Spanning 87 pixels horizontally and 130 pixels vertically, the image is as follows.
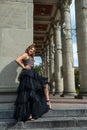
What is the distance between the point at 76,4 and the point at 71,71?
11.9 meters

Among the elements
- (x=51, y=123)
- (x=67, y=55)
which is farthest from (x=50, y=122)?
(x=67, y=55)

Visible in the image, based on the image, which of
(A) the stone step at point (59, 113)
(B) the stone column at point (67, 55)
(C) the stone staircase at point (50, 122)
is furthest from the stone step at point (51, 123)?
(B) the stone column at point (67, 55)

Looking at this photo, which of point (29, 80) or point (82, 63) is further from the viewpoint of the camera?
point (82, 63)

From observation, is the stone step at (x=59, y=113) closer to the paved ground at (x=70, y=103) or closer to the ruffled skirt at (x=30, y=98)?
the ruffled skirt at (x=30, y=98)

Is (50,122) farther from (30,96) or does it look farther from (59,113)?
(30,96)

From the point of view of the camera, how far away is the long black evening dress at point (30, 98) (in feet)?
30.0

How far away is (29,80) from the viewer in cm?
959

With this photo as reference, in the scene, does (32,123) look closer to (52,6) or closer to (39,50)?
(52,6)

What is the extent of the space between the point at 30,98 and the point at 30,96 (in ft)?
0.25

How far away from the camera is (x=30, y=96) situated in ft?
30.4

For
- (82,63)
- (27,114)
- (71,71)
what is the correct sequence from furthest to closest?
(71,71)
(82,63)
(27,114)

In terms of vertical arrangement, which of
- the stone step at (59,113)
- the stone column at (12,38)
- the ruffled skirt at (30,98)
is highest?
the stone column at (12,38)

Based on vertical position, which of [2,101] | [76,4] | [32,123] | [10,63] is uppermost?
[76,4]

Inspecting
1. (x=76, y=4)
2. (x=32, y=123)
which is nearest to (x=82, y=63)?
(x=76, y=4)
